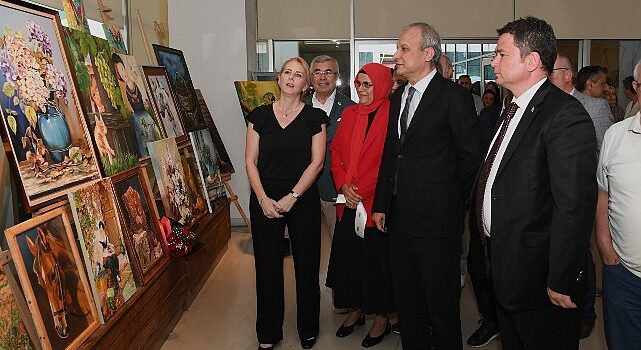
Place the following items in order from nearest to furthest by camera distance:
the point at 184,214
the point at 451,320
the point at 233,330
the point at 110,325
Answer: the point at 110,325, the point at 451,320, the point at 233,330, the point at 184,214

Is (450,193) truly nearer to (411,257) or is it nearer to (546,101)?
(411,257)

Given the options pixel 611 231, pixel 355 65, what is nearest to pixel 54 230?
pixel 611 231

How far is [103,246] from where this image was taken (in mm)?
2906

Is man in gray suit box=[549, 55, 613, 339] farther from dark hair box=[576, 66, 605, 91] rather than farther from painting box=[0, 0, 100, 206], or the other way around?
painting box=[0, 0, 100, 206]

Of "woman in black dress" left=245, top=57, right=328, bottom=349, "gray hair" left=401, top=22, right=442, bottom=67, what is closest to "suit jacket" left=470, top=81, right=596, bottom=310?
"gray hair" left=401, top=22, right=442, bottom=67

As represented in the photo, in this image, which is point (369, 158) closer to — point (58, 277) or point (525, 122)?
point (525, 122)

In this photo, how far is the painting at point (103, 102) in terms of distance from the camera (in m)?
3.23

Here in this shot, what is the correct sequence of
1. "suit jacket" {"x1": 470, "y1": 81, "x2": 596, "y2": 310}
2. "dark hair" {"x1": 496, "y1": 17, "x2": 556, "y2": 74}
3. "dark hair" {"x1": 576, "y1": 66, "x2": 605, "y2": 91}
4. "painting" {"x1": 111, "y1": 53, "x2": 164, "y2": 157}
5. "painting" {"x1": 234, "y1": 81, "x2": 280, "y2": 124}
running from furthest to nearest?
"painting" {"x1": 234, "y1": 81, "x2": 280, "y2": 124}, "dark hair" {"x1": 576, "y1": 66, "x2": 605, "y2": 91}, "painting" {"x1": 111, "y1": 53, "x2": 164, "y2": 157}, "dark hair" {"x1": 496, "y1": 17, "x2": 556, "y2": 74}, "suit jacket" {"x1": 470, "y1": 81, "x2": 596, "y2": 310}

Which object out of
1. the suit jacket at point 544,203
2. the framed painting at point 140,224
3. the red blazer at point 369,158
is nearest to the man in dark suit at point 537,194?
the suit jacket at point 544,203

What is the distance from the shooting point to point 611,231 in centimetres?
233

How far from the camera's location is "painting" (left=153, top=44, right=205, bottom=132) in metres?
5.19

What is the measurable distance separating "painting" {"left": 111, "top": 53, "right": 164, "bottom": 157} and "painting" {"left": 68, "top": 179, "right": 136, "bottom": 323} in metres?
0.92

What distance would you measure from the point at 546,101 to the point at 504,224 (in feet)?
1.50

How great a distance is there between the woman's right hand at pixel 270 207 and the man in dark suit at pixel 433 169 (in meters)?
0.77
